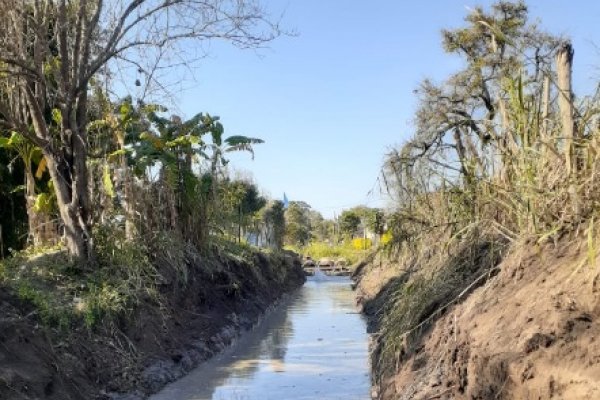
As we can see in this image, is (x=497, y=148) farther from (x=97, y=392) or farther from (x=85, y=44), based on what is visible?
(x=85, y=44)

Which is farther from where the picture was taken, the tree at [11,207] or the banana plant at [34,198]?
the tree at [11,207]

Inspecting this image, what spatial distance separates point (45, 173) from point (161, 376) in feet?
22.4

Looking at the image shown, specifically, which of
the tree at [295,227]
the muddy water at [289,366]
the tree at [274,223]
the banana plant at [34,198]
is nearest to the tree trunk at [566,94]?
the muddy water at [289,366]

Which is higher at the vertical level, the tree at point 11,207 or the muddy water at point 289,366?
the tree at point 11,207

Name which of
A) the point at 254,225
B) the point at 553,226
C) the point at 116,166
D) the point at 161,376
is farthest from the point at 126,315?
the point at 254,225

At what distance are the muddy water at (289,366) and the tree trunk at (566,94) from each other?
4.73 meters

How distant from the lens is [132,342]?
8969 millimetres

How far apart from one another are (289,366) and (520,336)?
22.2 ft

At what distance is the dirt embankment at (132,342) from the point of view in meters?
6.48

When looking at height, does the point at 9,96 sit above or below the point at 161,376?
above

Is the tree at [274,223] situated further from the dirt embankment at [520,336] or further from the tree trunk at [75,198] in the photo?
the dirt embankment at [520,336]

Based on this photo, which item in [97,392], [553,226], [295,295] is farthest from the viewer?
[295,295]

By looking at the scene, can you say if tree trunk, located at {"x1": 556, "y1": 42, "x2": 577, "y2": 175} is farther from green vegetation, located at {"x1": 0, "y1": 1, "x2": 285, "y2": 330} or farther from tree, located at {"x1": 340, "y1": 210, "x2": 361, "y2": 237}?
tree, located at {"x1": 340, "y1": 210, "x2": 361, "y2": 237}

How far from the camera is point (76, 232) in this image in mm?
10062
